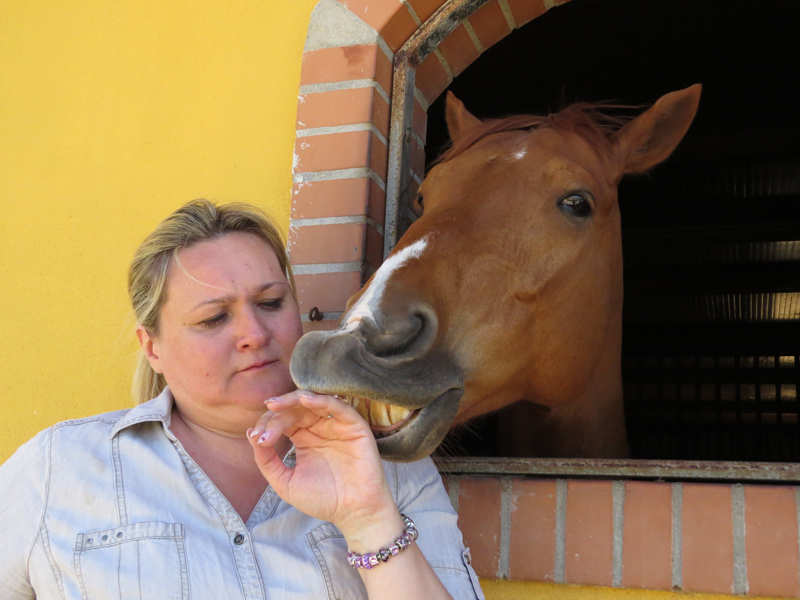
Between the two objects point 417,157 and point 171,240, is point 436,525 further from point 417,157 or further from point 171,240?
point 417,157

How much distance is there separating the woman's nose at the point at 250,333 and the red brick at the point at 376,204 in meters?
0.57

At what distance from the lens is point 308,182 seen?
6.37 ft

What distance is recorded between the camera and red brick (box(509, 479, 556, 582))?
147 cm

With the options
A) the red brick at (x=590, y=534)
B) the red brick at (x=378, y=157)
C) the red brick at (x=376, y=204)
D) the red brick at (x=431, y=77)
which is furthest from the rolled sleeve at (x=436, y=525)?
the red brick at (x=431, y=77)

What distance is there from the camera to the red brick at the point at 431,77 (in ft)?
6.90

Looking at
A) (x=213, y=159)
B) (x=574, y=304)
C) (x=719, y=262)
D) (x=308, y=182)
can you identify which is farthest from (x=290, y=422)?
(x=719, y=262)

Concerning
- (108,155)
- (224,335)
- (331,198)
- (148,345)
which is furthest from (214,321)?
(108,155)

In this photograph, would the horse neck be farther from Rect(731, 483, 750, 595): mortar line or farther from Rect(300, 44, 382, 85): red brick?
Rect(300, 44, 382, 85): red brick

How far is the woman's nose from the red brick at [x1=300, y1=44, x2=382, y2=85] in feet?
2.79

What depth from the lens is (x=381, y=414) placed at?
50.1 inches

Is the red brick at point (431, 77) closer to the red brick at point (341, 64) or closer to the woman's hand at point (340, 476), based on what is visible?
the red brick at point (341, 64)

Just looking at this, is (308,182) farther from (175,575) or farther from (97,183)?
(175,575)

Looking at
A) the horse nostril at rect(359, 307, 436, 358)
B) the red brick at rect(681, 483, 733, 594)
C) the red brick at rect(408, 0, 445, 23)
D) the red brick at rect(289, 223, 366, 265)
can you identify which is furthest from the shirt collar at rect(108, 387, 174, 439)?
the red brick at rect(408, 0, 445, 23)

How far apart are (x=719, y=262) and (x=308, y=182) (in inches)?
197
